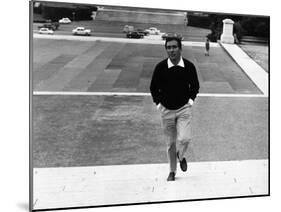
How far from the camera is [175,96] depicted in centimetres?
407

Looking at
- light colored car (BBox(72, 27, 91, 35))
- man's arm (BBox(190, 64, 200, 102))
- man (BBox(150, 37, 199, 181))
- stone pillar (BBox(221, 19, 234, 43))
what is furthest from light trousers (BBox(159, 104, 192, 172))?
light colored car (BBox(72, 27, 91, 35))

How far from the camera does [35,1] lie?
3.72m

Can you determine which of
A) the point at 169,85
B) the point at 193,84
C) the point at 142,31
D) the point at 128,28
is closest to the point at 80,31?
the point at 128,28

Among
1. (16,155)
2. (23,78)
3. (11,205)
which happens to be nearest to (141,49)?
(23,78)

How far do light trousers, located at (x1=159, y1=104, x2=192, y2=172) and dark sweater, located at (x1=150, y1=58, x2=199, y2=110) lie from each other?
0.19 ft

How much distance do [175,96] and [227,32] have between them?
0.79 metres

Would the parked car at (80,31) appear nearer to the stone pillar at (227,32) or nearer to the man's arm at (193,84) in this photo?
the man's arm at (193,84)

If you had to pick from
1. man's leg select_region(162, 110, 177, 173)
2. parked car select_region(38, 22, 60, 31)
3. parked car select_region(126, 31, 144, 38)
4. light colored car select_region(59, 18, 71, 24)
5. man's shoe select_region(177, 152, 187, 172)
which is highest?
light colored car select_region(59, 18, 71, 24)

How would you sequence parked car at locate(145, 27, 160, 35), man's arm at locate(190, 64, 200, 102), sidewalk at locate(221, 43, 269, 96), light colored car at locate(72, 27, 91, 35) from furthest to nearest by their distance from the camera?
sidewalk at locate(221, 43, 269, 96)
man's arm at locate(190, 64, 200, 102)
parked car at locate(145, 27, 160, 35)
light colored car at locate(72, 27, 91, 35)

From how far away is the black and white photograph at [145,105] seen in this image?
3846 mm

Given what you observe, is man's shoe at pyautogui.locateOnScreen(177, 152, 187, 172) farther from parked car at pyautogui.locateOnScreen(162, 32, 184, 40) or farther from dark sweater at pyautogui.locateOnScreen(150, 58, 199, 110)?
parked car at pyautogui.locateOnScreen(162, 32, 184, 40)

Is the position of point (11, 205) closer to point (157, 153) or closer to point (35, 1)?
point (157, 153)

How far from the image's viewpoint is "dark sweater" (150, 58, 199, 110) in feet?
13.3

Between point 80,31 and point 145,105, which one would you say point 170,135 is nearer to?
point 145,105
